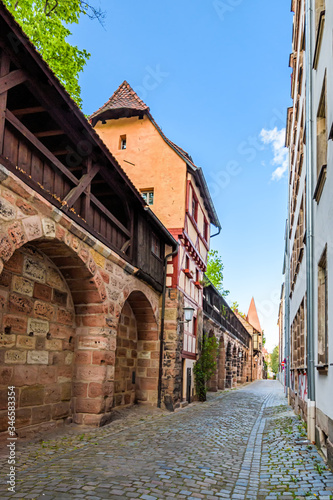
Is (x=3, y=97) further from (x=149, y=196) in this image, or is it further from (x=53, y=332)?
(x=149, y=196)

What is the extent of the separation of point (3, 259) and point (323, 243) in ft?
13.3

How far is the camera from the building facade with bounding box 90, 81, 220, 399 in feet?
43.9

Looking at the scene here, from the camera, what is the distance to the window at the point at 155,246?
11.8 metres

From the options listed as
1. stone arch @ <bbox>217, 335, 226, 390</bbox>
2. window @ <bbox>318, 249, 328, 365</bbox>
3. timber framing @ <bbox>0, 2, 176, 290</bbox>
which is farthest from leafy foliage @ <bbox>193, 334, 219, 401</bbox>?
window @ <bbox>318, 249, 328, 365</bbox>

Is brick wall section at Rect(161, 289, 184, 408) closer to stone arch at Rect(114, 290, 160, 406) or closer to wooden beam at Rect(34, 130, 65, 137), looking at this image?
stone arch at Rect(114, 290, 160, 406)

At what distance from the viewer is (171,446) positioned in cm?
669

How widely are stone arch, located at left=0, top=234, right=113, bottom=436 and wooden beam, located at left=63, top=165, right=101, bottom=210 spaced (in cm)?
53

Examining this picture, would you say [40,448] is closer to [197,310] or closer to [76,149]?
[76,149]

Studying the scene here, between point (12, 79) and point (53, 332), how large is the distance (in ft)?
12.7

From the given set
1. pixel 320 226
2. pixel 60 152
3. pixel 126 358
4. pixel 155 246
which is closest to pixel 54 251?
pixel 60 152

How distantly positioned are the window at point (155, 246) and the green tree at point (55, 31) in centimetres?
471

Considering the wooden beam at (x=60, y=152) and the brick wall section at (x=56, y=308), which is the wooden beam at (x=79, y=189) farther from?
the wooden beam at (x=60, y=152)

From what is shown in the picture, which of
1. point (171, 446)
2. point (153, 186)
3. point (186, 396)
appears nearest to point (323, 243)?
point (171, 446)

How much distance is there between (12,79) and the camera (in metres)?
5.61
